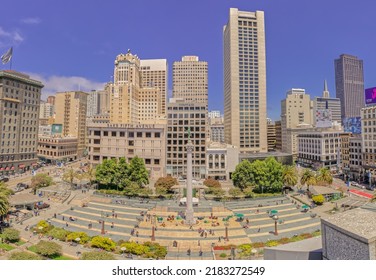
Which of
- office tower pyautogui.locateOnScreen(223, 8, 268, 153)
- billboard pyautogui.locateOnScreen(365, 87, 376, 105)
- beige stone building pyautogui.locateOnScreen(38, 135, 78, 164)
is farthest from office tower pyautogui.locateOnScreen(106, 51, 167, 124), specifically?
billboard pyautogui.locateOnScreen(365, 87, 376, 105)

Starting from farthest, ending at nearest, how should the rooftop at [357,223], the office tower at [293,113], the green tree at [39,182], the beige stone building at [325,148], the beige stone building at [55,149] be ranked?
the office tower at [293,113]
the beige stone building at [55,149]
the beige stone building at [325,148]
the green tree at [39,182]
the rooftop at [357,223]

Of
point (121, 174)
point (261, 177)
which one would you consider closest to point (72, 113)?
point (121, 174)

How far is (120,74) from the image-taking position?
437 ft

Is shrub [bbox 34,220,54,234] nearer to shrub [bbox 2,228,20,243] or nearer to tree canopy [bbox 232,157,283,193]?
shrub [bbox 2,228,20,243]

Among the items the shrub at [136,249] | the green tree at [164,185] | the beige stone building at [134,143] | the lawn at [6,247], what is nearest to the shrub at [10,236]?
the lawn at [6,247]

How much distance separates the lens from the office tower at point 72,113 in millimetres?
130025

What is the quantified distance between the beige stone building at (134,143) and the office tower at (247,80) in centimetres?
4697

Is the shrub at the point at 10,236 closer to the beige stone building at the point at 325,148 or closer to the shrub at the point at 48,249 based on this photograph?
the shrub at the point at 48,249

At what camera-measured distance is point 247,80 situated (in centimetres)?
11600

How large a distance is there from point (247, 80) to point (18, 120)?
299 ft

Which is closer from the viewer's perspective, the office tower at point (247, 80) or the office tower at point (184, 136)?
the office tower at point (184, 136)

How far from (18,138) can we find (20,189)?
26.9 meters
